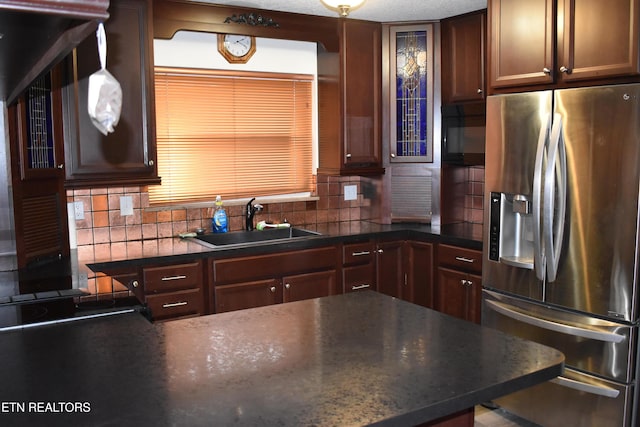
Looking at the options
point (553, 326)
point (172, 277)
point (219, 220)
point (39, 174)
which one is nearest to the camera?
point (553, 326)

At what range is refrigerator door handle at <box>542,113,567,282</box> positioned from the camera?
9.07ft

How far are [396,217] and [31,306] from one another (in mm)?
2821

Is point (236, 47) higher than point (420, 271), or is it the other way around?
point (236, 47)

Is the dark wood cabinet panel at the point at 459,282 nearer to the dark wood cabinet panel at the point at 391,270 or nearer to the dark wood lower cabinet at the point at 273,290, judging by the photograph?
the dark wood cabinet panel at the point at 391,270

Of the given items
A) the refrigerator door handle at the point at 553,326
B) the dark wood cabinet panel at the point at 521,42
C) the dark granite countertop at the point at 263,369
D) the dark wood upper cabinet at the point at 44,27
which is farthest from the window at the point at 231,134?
the dark wood upper cabinet at the point at 44,27

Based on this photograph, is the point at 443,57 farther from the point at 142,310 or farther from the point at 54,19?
the point at 54,19

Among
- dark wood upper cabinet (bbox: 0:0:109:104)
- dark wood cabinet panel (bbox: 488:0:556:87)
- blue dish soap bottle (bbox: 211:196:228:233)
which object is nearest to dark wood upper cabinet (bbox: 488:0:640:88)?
dark wood cabinet panel (bbox: 488:0:556:87)

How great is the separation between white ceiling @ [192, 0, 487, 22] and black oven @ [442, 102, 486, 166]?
618 mm

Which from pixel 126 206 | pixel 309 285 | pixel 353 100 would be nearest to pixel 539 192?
pixel 309 285

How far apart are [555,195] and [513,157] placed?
1.05 feet

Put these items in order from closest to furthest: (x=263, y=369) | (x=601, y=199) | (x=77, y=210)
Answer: (x=263, y=369), (x=601, y=199), (x=77, y=210)

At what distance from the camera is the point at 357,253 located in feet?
13.0

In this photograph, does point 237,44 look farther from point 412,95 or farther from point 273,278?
point 273,278

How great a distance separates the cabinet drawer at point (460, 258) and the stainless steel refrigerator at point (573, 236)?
18.7 inches
